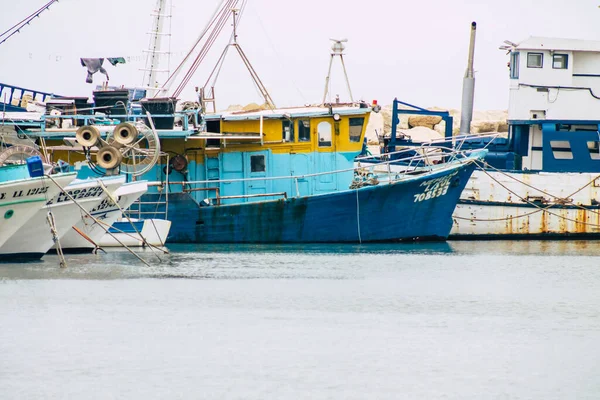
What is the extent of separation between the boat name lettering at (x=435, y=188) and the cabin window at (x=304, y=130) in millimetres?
3179

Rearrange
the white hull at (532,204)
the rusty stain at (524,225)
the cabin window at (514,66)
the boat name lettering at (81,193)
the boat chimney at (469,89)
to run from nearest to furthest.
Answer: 1. the boat name lettering at (81,193)
2. the white hull at (532,204)
3. the rusty stain at (524,225)
4. the cabin window at (514,66)
5. the boat chimney at (469,89)

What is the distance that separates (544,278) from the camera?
22.4m

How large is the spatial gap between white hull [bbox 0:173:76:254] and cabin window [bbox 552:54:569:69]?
1591cm

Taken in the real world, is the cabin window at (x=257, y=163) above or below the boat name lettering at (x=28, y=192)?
above

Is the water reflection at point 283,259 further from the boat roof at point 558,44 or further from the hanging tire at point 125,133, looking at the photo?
the boat roof at point 558,44

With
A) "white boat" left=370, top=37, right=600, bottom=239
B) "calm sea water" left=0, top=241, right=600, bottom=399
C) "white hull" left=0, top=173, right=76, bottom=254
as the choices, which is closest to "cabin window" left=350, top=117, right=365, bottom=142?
"white boat" left=370, top=37, right=600, bottom=239

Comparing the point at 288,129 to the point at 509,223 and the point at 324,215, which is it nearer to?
the point at 324,215

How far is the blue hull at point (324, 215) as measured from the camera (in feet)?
87.0

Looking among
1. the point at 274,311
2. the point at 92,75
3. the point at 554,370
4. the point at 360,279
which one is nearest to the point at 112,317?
the point at 274,311

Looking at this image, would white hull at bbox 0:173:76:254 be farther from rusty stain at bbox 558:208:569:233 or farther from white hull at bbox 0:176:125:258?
rusty stain at bbox 558:208:569:233

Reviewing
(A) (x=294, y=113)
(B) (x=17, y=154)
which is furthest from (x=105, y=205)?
(A) (x=294, y=113)

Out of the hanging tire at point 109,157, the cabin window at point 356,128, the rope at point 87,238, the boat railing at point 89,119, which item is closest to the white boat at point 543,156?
the cabin window at point 356,128

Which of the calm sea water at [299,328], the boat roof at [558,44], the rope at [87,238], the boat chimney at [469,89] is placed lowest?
the calm sea water at [299,328]

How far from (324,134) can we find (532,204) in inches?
261
